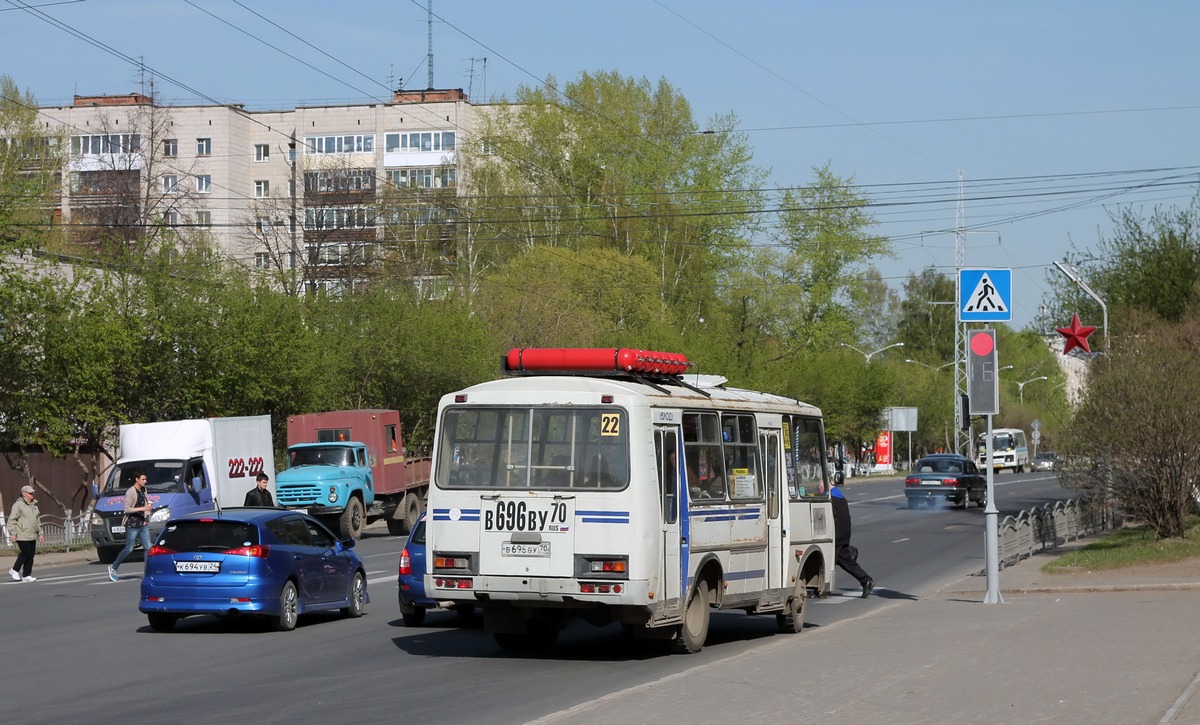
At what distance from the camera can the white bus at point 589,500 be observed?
45.3 feet

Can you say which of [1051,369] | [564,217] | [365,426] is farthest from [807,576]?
[1051,369]

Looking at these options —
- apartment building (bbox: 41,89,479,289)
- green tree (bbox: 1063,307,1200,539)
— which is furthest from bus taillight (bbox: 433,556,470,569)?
apartment building (bbox: 41,89,479,289)

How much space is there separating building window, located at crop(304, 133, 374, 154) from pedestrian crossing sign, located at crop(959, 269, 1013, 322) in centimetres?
8395

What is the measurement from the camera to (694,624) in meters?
14.9

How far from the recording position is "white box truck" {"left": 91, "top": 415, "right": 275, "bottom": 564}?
31.6 metres

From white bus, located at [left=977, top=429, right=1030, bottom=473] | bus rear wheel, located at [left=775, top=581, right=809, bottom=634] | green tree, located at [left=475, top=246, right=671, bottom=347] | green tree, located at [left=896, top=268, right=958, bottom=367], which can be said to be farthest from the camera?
green tree, located at [left=896, top=268, right=958, bottom=367]

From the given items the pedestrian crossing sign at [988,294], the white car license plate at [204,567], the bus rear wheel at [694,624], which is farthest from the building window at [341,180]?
the bus rear wheel at [694,624]

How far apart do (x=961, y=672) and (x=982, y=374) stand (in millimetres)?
8036

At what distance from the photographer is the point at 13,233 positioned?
38.6 meters

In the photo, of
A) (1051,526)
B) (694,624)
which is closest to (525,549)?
(694,624)

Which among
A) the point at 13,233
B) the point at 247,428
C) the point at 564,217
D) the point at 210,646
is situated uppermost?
the point at 564,217

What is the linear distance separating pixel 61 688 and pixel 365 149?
298ft

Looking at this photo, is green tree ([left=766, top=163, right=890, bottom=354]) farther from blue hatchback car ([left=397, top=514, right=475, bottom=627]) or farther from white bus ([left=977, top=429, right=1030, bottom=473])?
blue hatchback car ([left=397, top=514, right=475, bottom=627])

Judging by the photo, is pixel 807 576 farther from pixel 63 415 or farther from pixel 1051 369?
pixel 1051 369
